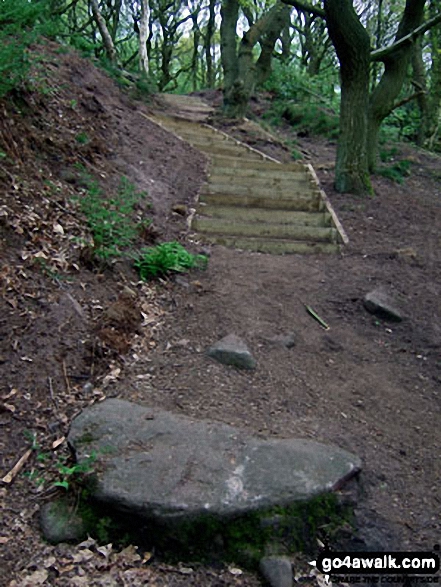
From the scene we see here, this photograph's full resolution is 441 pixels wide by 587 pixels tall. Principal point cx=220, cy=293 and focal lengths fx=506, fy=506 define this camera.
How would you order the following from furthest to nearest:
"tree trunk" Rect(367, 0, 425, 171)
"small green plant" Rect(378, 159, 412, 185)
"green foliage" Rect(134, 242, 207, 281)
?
"small green plant" Rect(378, 159, 412, 185) → "tree trunk" Rect(367, 0, 425, 171) → "green foliage" Rect(134, 242, 207, 281)

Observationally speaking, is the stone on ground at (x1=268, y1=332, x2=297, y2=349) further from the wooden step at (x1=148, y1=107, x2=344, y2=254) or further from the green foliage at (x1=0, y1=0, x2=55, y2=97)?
the green foliage at (x1=0, y1=0, x2=55, y2=97)

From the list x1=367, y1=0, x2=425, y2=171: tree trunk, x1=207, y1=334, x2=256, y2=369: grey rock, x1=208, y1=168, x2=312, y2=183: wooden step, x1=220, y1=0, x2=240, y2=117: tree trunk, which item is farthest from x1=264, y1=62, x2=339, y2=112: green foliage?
x1=207, y1=334, x2=256, y2=369: grey rock

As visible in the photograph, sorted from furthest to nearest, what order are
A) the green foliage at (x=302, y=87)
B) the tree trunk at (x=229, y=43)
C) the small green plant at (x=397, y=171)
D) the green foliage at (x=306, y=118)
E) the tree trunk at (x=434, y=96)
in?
the green foliage at (x=302, y=87), the tree trunk at (x=229, y=43), the green foliage at (x=306, y=118), the tree trunk at (x=434, y=96), the small green plant at (x=397, y=171)

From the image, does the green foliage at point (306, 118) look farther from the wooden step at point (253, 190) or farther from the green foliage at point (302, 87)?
the wooden step at point (253, 190)

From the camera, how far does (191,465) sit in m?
2.72

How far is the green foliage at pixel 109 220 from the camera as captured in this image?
458 centimetres

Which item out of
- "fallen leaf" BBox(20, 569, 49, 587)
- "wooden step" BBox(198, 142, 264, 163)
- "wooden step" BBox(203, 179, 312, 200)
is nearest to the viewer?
"fallen leaf" BBox(20, 569, 49, 587)

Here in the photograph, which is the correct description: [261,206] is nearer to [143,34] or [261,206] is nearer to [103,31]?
[103,31]

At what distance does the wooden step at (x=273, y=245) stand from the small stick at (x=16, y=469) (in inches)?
154

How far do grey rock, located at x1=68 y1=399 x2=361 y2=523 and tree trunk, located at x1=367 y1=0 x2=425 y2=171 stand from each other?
7.09 metres

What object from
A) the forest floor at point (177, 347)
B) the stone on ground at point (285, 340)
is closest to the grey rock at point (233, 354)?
the forest floor at point (177, 347)

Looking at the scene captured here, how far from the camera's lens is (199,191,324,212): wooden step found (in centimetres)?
755

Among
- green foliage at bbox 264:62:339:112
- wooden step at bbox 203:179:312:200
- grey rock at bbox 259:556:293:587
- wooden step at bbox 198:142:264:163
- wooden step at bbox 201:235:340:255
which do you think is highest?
green foliage at bbox 264:62:339:112

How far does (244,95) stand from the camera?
1231 cm
